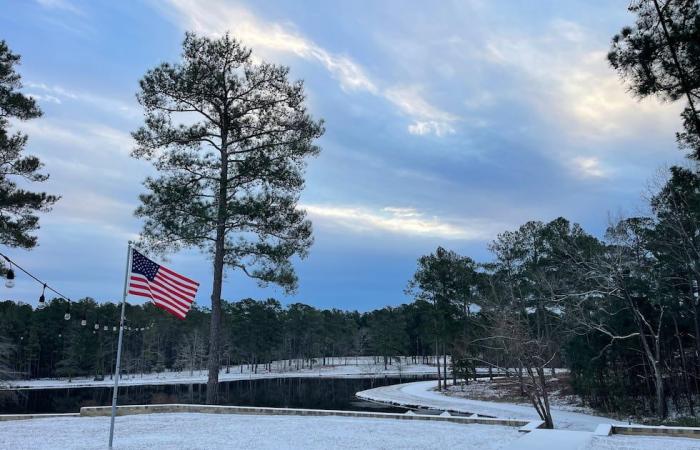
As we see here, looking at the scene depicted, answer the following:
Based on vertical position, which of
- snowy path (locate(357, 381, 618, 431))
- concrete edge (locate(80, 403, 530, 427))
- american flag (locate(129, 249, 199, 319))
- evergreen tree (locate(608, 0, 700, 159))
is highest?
evergreen tree (locate(608, 0, 700, 159))

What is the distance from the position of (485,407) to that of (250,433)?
22380 millimetres

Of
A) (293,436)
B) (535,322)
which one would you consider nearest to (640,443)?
(293,436)

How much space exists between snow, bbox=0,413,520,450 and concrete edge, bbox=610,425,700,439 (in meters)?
2.66

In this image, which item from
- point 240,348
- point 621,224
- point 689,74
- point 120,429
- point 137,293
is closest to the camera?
point 689,74

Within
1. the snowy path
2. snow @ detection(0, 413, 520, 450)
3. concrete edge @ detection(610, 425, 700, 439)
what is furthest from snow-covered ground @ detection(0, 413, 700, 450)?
the snowy path

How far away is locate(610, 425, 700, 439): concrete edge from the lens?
1075 centimetres

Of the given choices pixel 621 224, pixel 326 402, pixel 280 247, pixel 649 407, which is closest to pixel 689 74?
pixel 280 247

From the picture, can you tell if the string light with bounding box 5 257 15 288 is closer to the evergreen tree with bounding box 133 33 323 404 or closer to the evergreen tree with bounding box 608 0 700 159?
the evergreen tree with bounding box 133 33 323 404

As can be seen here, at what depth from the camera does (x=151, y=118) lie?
1803cm

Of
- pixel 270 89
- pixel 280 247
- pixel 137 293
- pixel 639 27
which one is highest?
pixel 270 89

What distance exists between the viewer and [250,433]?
36.4 ft

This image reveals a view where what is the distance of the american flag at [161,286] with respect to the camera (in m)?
10.3

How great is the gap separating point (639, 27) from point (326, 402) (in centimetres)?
3269

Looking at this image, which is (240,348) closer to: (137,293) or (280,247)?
(280,247)
